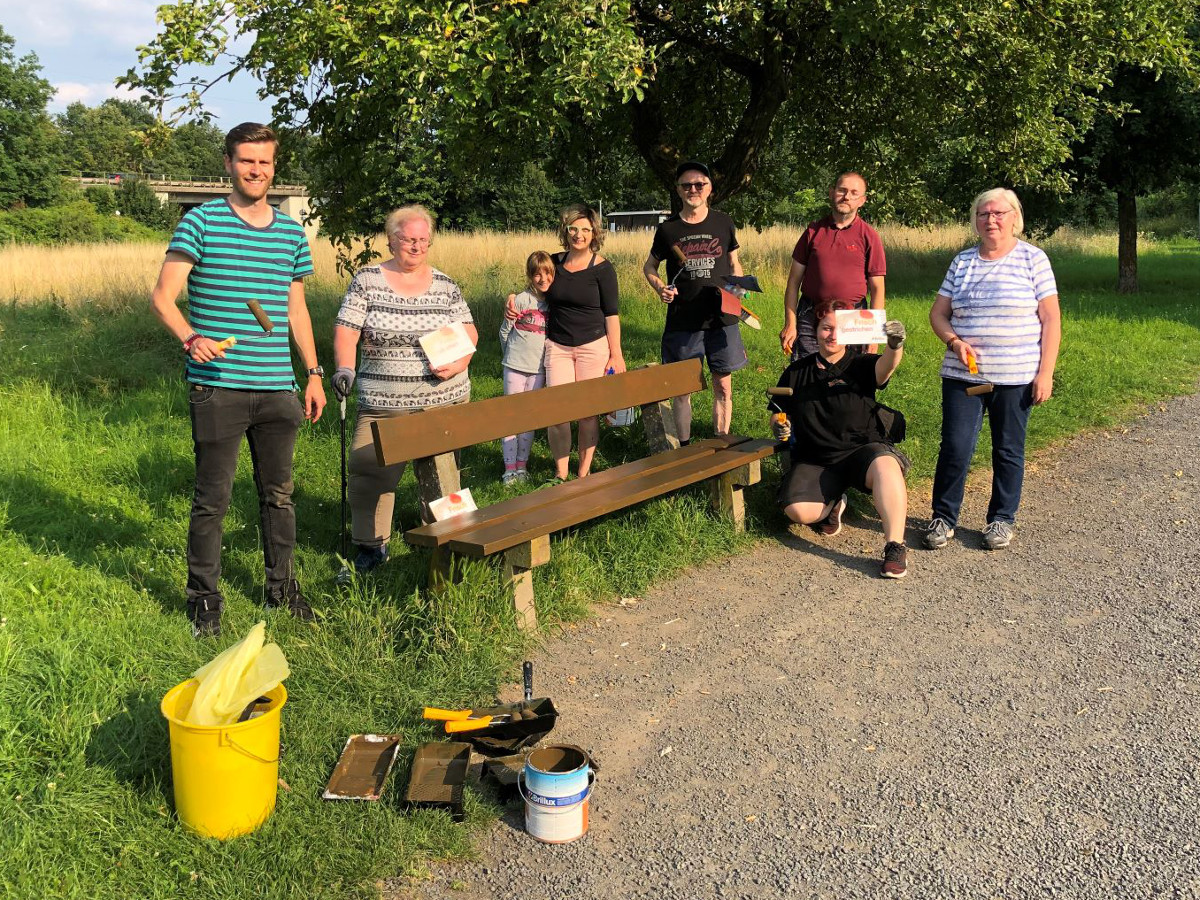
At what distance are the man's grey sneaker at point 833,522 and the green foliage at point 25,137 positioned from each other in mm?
55095

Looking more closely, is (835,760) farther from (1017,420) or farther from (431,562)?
(1017,420)

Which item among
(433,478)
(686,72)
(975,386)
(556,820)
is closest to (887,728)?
(556,820)

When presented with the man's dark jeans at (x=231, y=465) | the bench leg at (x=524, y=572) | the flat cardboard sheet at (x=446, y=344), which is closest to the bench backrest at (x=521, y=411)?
the flat cardboard sheet at (x=446, y=344)

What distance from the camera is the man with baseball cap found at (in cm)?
616

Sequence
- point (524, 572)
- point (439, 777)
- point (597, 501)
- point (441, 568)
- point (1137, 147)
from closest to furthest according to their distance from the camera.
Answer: point (439, 777), point (441, 568), point (524, 572), point (597, 501), point (1137, 147)

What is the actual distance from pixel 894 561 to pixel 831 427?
2.89 ft

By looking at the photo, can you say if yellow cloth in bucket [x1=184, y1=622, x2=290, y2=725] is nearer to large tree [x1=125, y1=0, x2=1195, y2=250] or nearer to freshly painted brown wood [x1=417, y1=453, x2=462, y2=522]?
freshly painted brown wood [x1=417, y1=453, x2=462, y2=522]

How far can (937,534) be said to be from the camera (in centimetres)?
540

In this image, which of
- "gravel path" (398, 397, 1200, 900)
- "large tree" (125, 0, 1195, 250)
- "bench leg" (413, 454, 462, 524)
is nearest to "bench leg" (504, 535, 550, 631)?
"gravel path" (398, 397, 1200, 900)

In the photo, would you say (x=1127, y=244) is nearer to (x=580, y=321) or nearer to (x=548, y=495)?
(x=580, y=321)

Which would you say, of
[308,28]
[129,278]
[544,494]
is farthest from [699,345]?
[129,278]

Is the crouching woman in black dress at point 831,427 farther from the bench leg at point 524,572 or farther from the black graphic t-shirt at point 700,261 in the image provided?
the bench leg at point 524,572

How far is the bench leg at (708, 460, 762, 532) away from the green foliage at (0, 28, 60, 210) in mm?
54715

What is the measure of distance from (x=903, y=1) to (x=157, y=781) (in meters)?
6.59
